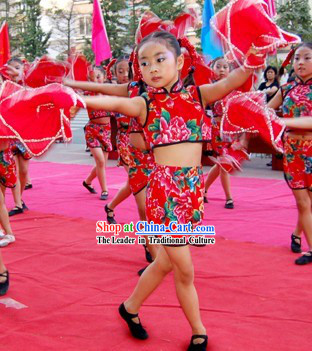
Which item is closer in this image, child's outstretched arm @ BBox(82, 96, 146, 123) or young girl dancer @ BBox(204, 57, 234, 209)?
child's outstretched arm @ BBox(82, 96, 146, 123)

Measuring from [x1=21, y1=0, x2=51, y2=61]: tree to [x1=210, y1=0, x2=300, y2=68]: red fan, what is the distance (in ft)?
103

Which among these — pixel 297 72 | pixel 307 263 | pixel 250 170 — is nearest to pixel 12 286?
pixel 307 263

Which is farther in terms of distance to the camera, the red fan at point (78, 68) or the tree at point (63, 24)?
the tree at point (63, 24)

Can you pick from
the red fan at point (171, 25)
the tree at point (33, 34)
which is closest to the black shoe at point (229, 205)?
the red fan at point (171, 25)

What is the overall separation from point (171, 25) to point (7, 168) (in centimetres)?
238

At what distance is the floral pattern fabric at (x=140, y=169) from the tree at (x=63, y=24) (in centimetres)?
2808

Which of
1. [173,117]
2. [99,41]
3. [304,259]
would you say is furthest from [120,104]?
[99,41]

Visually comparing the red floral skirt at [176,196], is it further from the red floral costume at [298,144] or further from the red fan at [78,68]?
the red floral costume at [298,144]

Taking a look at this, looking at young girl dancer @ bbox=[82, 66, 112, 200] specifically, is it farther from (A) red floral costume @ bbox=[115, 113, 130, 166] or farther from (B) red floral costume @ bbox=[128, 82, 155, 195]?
(B) red floral costume @ bbox=[128, 82, 155, 195]

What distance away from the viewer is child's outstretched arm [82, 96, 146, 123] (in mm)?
2438

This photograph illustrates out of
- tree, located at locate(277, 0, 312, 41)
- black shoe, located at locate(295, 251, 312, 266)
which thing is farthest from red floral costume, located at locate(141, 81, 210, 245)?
tree, located at locate(277, 0, 312, 41)

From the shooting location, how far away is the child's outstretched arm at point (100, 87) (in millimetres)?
3002

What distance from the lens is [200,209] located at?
2.77 metres

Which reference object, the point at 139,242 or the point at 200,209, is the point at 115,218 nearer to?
the point at 139,242
